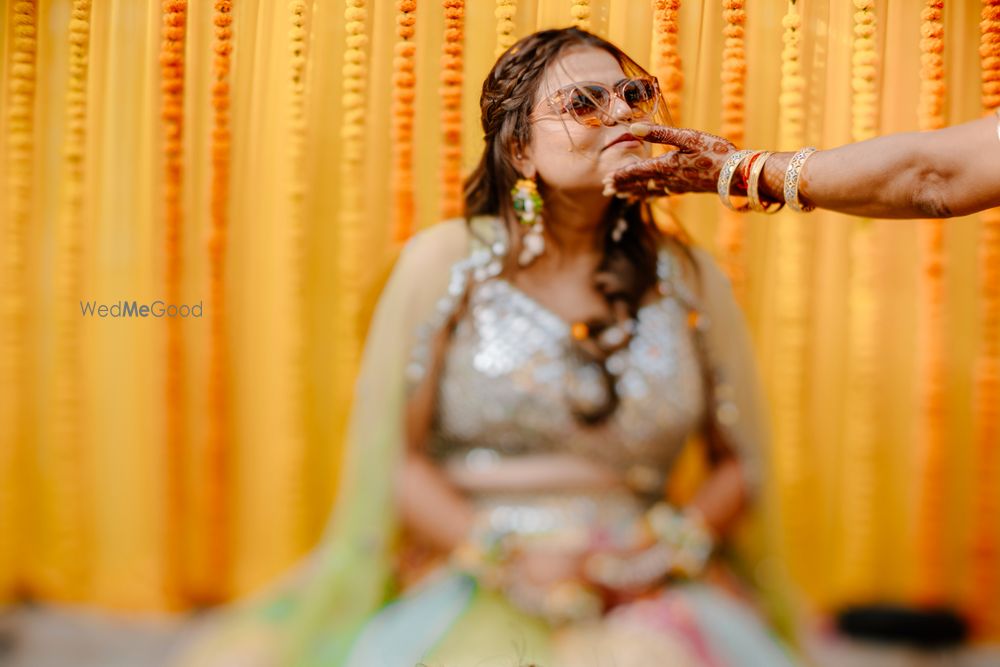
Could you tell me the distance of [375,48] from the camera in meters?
1.21

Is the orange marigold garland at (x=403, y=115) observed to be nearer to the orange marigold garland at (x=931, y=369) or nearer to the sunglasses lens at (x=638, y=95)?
the sunglasses lens at (x=638, y=95)

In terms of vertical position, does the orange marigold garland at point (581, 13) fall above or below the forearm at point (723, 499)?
above

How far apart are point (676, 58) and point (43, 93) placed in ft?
2.77

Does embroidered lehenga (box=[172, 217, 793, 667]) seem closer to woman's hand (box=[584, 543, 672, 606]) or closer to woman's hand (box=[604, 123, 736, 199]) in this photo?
woman's hand (box=[584, 543, 672, 606])

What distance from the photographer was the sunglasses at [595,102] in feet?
3.51

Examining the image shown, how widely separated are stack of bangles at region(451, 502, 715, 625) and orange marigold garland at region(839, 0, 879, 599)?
0.50 metres

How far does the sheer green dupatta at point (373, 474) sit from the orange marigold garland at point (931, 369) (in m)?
0.62

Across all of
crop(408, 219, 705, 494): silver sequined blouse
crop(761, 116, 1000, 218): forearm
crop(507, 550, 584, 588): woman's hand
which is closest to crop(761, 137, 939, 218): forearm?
crop(761, 116, 1000, 218): forearm

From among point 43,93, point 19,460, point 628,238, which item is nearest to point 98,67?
point 43,93

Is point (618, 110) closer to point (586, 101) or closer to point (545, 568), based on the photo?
point (586, 101)

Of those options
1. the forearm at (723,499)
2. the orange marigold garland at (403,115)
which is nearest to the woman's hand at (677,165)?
the orange marigold garland at (403,115)

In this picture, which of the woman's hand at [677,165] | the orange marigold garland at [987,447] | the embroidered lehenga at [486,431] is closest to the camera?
the woman's hand at [677,165]

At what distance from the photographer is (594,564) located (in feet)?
3.67

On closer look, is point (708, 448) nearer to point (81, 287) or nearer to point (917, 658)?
point (917, 658)
